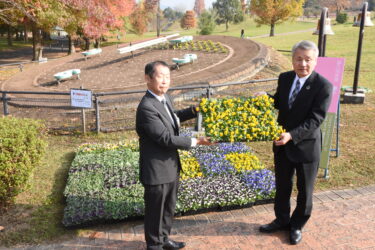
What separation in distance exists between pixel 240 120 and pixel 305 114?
0.94 metres

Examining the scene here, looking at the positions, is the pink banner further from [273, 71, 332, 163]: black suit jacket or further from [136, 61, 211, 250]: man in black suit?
[136, 61, 211, 250]: man in black suit

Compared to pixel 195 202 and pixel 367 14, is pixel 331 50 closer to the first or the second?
pixel 367 14

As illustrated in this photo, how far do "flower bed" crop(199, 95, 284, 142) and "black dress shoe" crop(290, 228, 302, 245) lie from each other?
131 centimetres

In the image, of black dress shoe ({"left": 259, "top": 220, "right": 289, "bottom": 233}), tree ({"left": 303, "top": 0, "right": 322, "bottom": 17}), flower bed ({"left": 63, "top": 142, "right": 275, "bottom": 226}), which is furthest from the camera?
tree ({"left": 303, "top": 0, "right": 322, "bottom": 17})

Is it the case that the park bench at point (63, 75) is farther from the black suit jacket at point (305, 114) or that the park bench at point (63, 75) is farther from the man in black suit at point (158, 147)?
the black suit jacket at point (305, 114)

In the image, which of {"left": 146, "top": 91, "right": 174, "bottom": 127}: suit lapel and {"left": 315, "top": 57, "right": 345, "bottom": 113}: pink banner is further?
{"left": 315, "top": 57, "right": 345, "bottom": 113}: pink banner

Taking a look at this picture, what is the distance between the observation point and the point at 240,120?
186 inches

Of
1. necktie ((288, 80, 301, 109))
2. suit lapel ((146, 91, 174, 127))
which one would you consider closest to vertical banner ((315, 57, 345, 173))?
necktie ((288, 80, 301, 109))

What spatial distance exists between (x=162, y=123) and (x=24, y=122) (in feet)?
11.1

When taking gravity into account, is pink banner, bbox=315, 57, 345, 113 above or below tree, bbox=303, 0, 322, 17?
below

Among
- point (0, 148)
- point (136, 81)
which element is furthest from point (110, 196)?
point (136, 81)

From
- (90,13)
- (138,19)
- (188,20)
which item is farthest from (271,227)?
(188,20)

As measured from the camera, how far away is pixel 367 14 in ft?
35.8

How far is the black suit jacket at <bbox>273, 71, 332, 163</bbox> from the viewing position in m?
3.98
